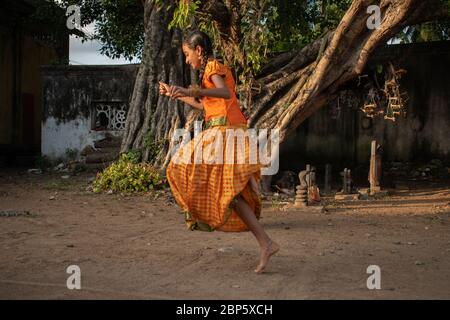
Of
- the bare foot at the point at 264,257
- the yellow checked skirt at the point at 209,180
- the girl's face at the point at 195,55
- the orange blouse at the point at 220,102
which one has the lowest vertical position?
the bare foot at the point at 264,257

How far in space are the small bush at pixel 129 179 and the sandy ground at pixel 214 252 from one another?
0.81 m

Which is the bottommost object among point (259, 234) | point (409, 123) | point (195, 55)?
point (259, 234)

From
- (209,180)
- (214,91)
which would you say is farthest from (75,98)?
(214,91)

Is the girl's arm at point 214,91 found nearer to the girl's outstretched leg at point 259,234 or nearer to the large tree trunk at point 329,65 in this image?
the girl's outstretched leg at point 259,234

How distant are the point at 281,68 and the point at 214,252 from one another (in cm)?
566

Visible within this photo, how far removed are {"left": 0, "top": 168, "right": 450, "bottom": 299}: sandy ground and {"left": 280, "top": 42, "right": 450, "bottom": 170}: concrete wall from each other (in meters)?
3.72

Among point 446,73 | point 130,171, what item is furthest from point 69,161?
point 446,73

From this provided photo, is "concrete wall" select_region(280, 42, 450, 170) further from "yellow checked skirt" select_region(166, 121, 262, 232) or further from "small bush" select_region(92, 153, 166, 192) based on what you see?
"yellow checked skirt" select_region(166, 121, 262, 232)

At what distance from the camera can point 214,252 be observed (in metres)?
5.09

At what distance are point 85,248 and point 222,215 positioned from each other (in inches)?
61.3

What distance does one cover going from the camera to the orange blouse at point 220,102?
14.3ft

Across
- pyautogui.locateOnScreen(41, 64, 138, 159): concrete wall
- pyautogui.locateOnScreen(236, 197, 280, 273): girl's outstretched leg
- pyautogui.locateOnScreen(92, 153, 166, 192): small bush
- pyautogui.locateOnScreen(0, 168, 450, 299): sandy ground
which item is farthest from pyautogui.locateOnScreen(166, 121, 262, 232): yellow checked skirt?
pyautogui.locateOnScreen(41, 64, 138, 159): concrete wall

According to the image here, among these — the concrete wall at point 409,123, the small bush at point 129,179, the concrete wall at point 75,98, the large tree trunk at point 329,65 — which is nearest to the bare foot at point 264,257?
the large tree trunk at point 329,65

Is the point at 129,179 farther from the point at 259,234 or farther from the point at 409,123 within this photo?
the point at 409,123
